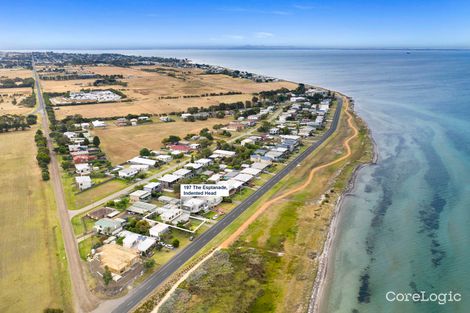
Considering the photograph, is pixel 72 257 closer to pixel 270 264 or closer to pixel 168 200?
pixel 168 200

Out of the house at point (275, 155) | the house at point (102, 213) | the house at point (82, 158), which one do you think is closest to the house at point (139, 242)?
the house at point (102, 213)

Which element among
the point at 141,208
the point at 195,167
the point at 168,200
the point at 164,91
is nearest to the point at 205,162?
the point at 195,167

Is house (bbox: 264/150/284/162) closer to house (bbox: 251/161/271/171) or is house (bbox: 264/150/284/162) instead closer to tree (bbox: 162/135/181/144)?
house (bbox: 251/161/271/171)

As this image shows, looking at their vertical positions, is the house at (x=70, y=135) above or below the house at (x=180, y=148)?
above

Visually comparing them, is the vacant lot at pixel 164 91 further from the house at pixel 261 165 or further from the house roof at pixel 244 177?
the house roof at pixel 244 177

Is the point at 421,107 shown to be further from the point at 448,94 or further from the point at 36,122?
the point at 36,122

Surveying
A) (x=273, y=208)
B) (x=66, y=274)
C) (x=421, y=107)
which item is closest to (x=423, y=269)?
(x=273, y=208)

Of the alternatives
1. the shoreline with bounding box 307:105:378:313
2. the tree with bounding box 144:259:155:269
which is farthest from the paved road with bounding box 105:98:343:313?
the shoreline with bounding box 307:105:378:313
